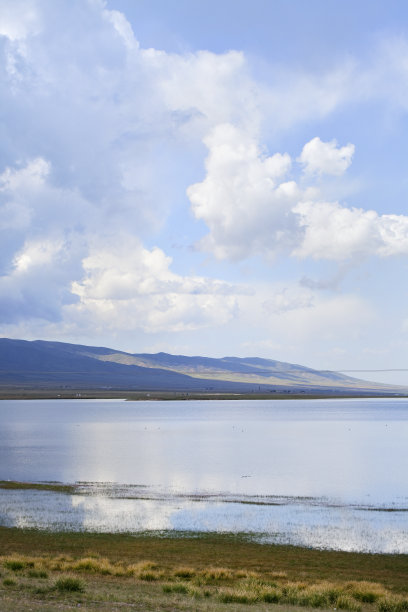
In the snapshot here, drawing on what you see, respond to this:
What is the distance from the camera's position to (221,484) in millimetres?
51906

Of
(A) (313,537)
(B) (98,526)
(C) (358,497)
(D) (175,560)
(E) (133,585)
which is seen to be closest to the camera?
(E) (133,585)

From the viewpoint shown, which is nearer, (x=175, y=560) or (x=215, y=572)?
(x=215, y=572)

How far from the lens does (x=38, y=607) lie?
1451 centimetres

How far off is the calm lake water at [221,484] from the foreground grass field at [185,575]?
11.2 ft

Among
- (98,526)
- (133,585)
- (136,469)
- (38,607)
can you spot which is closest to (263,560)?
(133,585)

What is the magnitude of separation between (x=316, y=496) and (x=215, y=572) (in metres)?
24.7

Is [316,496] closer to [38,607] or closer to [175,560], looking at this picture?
[175,560]

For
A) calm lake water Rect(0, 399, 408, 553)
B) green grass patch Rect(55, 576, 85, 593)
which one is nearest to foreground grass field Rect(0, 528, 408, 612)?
green grass patch Rect(55, 576, 85, 593)

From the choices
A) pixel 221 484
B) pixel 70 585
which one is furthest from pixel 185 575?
pixel 221 484

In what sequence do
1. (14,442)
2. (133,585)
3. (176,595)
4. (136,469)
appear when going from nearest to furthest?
(176,595) → (133,585) → (136,469) → (14,442)

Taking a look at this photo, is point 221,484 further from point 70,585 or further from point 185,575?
point 70,585

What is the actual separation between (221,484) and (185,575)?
1166 inches

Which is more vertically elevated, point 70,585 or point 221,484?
point 70,585

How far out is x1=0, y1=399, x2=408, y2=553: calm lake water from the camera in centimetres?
3506
